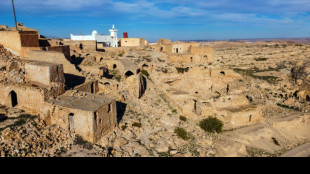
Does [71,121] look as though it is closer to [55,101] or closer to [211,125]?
[55,101]

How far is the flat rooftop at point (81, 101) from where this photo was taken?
9406 millimetres

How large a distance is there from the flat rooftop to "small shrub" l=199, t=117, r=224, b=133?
802 centimetres

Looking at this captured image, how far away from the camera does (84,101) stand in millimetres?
10055

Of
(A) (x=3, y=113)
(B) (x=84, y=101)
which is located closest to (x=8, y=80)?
(A) (x=3, y=113)

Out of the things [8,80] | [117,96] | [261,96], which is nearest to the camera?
[8,80]

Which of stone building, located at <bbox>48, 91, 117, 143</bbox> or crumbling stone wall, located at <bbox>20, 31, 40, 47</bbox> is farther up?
crumbling stone wall, located at <bbox>20, 31, 40, 47</bbox>

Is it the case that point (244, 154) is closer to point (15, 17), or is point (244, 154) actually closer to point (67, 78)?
point (67, 78)

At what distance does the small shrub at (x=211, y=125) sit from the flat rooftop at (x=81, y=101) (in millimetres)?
8018

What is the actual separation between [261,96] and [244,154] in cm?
1070

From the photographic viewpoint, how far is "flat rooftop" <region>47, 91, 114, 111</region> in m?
9.41

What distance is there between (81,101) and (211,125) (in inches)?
387

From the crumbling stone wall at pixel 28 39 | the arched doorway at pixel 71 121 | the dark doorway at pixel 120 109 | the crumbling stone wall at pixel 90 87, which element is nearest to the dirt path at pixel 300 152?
the dark doorway at pixel 120 109

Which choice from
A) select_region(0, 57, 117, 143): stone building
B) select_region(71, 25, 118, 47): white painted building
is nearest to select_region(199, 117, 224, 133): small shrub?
select_region(0, 57, 117, 143): stone building

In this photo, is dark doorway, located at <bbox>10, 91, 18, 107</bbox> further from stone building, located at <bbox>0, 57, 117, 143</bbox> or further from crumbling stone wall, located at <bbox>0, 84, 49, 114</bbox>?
crumbling stone wall, located at <bbox>0, 84, 49, 114</bbox>
